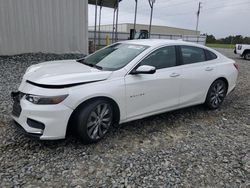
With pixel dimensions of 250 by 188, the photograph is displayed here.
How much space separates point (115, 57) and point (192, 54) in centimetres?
161

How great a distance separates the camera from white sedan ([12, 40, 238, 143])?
2967 mm

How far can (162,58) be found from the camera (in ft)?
13.4

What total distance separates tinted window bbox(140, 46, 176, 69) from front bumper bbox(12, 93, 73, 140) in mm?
1515

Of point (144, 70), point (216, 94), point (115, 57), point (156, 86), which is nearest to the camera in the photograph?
point (144, 70)

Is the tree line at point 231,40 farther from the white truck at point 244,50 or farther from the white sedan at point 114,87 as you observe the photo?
the white sedan at point 114,87

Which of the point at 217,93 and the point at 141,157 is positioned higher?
the point at 217,93

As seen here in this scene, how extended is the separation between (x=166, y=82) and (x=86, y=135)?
1.65 meters

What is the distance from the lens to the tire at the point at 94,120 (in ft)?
10.2

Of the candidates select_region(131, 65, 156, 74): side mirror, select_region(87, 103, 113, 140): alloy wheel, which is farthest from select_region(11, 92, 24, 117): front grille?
select_region(131, 65, 156, 74): side mirror

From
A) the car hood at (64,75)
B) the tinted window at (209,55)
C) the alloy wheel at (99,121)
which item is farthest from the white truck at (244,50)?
the alloy wheel at (99,121)

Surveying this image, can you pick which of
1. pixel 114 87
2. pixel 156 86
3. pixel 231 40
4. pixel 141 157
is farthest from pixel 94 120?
pixel 231 40

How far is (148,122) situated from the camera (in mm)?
4262

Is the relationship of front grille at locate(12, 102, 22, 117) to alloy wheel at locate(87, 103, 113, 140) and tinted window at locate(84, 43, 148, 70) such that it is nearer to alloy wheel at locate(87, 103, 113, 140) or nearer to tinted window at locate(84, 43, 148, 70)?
alloy wheel at locate(87, 103, 113, 140)

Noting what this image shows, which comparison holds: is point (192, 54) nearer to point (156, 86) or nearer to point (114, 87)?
point (156, 86)
